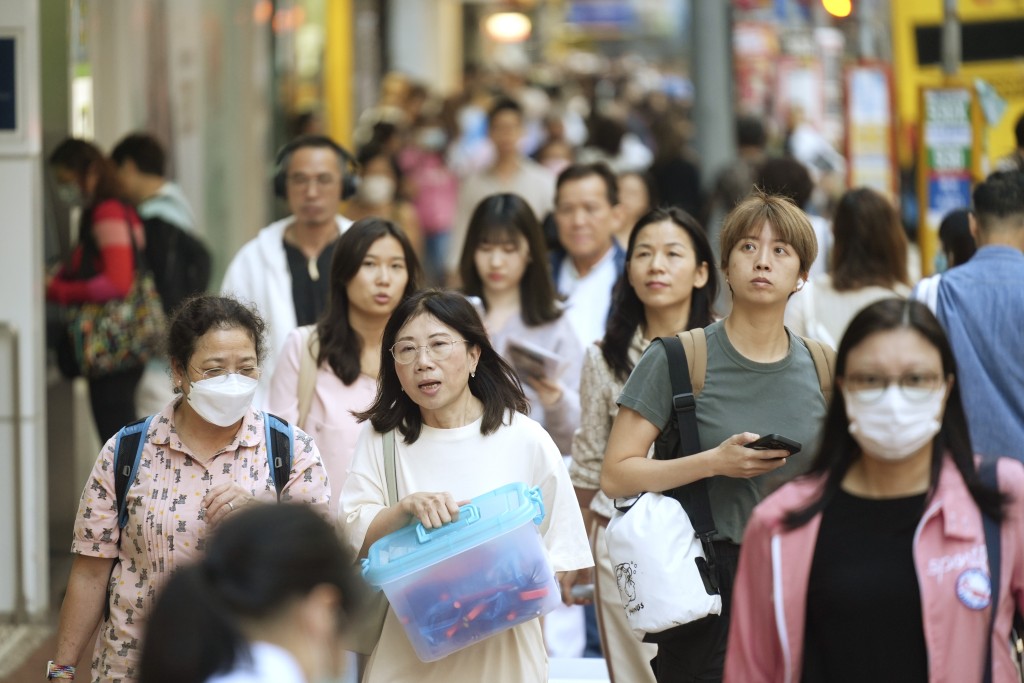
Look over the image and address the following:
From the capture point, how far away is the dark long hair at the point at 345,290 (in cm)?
556

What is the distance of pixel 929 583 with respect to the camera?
10.6ft

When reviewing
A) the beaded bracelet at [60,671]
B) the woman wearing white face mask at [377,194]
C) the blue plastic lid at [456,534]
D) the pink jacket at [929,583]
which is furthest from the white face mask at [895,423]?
the woman wearing white face mask at [377,194]

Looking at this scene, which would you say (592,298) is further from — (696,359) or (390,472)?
(390,472)

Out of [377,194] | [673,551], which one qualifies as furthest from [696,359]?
[377,194]

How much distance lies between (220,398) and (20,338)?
349 cm

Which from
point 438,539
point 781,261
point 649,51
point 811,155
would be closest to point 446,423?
point 438,539

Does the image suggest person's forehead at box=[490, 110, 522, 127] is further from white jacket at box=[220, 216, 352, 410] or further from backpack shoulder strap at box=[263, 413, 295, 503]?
backpack shoulder strap at box=[263, 413, 295, 503]

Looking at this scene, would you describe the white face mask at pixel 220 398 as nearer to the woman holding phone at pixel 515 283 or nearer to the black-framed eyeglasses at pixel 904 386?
the black-framed eyeglasses at pixel 904 386

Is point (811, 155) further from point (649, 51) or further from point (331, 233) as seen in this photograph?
point (649, 51)

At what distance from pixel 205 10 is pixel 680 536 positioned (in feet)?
34.3

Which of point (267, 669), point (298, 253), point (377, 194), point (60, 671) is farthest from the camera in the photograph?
point (377, 194)

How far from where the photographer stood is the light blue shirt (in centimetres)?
505

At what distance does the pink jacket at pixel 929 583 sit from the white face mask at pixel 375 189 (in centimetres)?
911

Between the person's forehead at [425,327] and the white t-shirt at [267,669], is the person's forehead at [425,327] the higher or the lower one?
the higher one
